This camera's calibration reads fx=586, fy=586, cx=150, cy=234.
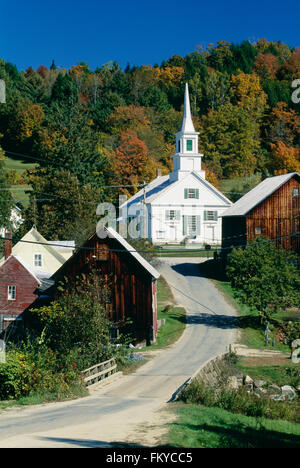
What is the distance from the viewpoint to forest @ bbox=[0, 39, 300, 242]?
2440 inches

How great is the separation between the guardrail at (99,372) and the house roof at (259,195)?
25.2m

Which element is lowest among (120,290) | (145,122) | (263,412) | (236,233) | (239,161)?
(263,412)

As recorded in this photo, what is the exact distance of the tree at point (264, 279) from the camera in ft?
124

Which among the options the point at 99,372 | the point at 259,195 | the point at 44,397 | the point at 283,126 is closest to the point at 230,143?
the point at 283,126

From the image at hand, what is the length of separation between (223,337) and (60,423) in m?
21.0

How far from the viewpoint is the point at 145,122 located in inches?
4003

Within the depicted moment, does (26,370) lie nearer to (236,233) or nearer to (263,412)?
(263,412)

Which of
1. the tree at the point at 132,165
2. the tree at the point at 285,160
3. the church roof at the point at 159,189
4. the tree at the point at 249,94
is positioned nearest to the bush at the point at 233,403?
the church roof at the point at 159,189

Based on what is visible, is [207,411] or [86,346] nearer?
[207,411]

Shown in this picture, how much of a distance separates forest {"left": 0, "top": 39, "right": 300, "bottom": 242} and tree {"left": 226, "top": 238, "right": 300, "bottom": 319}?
18.0 meters

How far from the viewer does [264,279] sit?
3803 cm

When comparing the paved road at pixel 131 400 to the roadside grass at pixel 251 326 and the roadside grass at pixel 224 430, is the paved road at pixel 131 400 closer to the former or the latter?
the roadside grass at pixel 251 326
